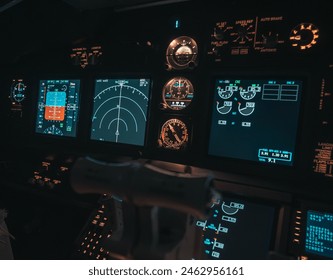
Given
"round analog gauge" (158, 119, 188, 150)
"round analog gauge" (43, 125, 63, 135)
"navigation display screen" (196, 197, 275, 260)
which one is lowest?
"navigation display screen" (196, 197, 275, 260)

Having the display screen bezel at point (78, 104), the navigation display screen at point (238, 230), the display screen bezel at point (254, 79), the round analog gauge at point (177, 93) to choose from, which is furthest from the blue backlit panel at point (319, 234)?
the display screen bezel at point (78, 104)

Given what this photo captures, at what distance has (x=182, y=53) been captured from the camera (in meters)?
1.92

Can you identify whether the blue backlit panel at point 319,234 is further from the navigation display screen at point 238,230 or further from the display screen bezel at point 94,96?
the display screen bezel at point 94,96

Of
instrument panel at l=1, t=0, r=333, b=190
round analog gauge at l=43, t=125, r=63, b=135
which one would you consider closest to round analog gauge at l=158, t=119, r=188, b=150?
instrument panel at l=1, t=0, r=333, b=190

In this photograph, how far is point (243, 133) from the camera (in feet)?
5.69

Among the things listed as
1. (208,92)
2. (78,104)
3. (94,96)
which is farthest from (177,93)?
(78,104)

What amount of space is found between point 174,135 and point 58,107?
115cm

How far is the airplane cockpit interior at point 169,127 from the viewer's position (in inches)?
55.9

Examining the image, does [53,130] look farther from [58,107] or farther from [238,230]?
[238,230]

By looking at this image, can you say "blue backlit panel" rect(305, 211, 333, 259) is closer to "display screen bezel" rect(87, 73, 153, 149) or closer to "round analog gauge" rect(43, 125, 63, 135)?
"display screen bezel" rect(87, 73, 153, 149)

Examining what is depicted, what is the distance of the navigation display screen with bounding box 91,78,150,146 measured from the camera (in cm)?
207

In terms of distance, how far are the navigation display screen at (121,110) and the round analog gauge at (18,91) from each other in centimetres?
90

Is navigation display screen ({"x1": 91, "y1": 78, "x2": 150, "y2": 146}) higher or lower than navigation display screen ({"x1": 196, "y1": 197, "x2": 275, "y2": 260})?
below

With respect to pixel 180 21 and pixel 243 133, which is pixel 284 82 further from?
pixel 180 21
